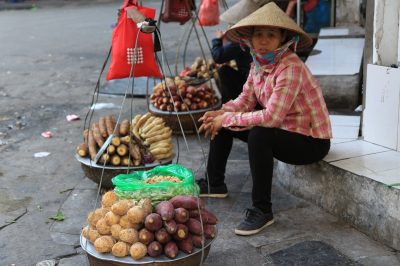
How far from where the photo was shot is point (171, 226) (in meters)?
2.85

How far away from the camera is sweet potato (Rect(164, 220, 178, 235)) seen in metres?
2.84

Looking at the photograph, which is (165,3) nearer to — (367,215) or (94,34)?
(367,215)

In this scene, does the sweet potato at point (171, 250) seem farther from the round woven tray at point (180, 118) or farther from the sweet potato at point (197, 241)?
the round woven tray at point (180, 118)

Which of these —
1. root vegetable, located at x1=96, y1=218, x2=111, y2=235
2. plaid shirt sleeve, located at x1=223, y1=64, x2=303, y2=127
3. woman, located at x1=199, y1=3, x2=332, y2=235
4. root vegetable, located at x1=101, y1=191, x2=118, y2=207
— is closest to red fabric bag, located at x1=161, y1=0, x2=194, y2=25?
woman, located at x1=199, y1=3, x2=332, y2=235

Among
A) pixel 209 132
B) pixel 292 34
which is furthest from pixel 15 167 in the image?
pixel 292 34

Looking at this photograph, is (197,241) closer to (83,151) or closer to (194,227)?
(194,227)

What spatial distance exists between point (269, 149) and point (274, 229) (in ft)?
1.72

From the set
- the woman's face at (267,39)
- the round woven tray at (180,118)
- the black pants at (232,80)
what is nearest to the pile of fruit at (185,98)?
the round woven tray at (180,118)

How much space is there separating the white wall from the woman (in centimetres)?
61

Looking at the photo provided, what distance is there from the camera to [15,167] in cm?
500

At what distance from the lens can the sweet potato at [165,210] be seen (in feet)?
9.38

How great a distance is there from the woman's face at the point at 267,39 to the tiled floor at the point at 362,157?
32.0 inches

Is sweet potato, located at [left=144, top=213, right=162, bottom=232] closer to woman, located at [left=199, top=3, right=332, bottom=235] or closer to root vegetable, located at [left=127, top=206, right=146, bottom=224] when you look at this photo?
root vegetable, located at [left=127, top=206, right=146, bottom=224]

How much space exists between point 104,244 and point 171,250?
33cm
